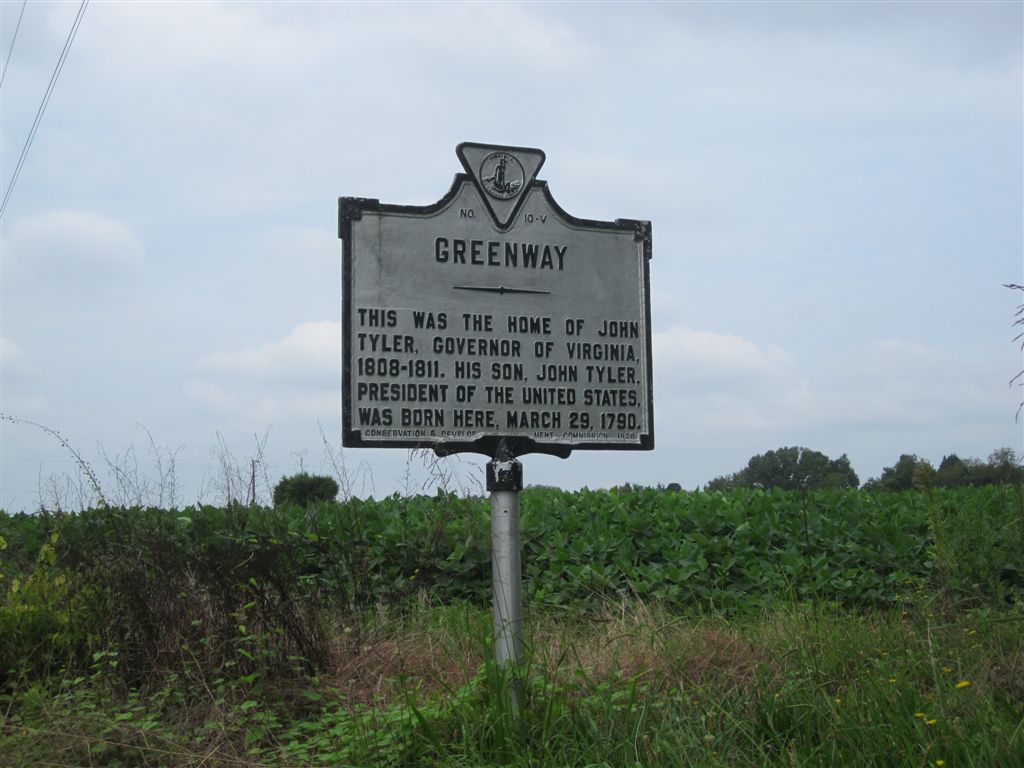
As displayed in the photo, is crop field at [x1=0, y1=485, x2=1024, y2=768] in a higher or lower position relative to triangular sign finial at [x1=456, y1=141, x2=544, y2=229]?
lower

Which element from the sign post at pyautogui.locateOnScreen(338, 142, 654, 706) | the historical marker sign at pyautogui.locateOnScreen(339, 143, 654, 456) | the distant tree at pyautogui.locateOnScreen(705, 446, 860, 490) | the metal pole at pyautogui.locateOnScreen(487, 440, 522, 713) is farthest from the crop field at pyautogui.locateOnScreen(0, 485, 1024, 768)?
the distant tree at pyautogui.locateOnScreen(705, 446, 860, 490)

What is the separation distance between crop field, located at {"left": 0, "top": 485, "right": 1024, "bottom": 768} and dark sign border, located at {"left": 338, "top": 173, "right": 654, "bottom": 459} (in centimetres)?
101

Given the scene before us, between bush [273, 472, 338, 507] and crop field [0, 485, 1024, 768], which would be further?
bush [273, 472, 338, 507]

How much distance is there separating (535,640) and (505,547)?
1092 mm

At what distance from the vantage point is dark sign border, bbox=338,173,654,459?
5.14 metres

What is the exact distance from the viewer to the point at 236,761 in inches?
181

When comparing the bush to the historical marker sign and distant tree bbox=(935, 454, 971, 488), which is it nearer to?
the historical marker sign

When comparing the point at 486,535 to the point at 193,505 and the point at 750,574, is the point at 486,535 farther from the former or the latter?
the point at 193,505

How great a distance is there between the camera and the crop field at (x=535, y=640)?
14.6 ft

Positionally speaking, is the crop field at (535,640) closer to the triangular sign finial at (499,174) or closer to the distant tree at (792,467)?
the triangular sign finial at (499,174)

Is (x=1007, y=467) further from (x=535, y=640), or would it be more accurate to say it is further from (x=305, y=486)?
(x=305, y=486)

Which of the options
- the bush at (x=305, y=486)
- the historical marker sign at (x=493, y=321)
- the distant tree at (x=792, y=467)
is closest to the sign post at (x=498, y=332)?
the historical marker sign at (x=493, y=321)

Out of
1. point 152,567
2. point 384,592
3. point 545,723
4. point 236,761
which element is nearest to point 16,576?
point 152,567

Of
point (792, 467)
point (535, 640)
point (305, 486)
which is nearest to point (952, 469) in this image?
point (792, 467)
